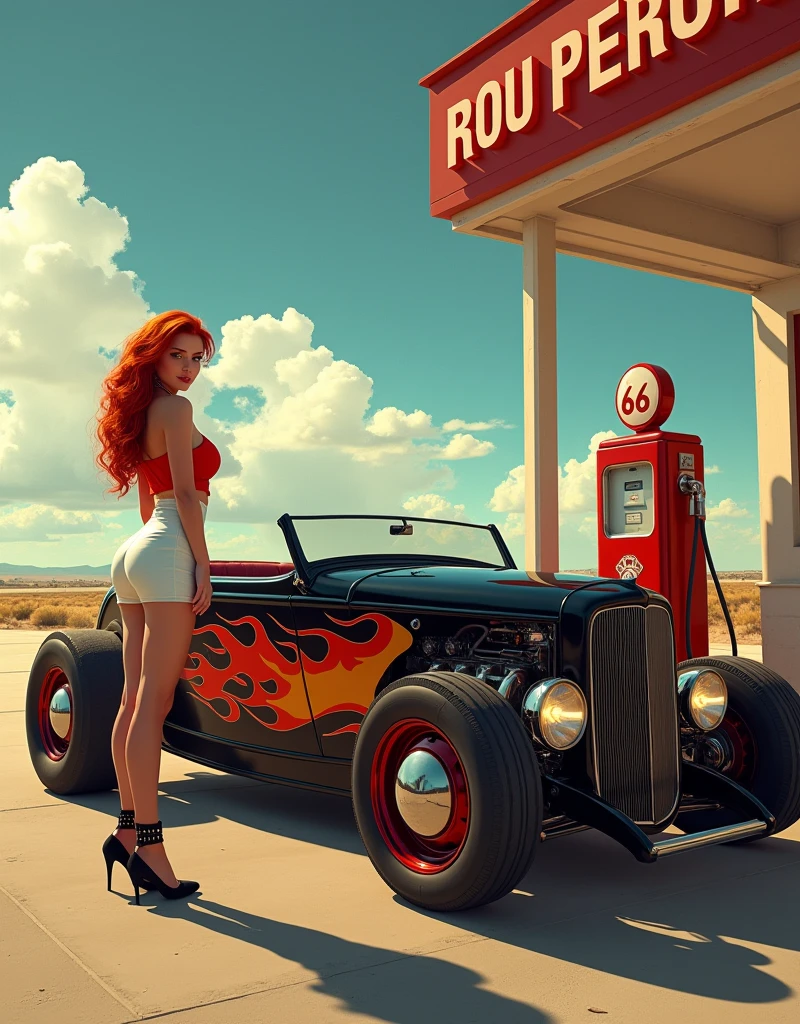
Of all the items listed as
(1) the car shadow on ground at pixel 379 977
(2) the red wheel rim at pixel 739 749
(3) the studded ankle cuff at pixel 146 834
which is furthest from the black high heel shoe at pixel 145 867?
(2) the red wheel rim at pixel 739 749

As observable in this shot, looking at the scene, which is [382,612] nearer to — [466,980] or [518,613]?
[518,613]

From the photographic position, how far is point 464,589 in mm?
4035

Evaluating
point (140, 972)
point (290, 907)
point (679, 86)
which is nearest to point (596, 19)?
point (679, 86)

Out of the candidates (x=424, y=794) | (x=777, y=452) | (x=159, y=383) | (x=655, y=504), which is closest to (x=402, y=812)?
(x=424, y=794)

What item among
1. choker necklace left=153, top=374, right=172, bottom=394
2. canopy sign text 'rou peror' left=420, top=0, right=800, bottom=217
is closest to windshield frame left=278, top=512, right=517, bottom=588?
choker necklace left=153, top=374, right=172, bottom=394

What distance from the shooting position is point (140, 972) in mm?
2826

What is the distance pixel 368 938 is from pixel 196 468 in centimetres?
175

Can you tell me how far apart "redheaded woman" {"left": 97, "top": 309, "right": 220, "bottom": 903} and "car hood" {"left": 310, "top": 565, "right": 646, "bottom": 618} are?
0.90 meters

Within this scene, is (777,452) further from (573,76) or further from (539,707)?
(539,707)

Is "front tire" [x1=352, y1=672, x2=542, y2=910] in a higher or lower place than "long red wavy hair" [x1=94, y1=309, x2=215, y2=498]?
lower

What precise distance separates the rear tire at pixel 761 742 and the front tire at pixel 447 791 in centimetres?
126

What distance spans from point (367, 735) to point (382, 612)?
0.66m

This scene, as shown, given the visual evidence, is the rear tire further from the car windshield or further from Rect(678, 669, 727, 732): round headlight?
the car windshield

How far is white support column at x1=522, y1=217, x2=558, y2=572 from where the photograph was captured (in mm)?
7598
